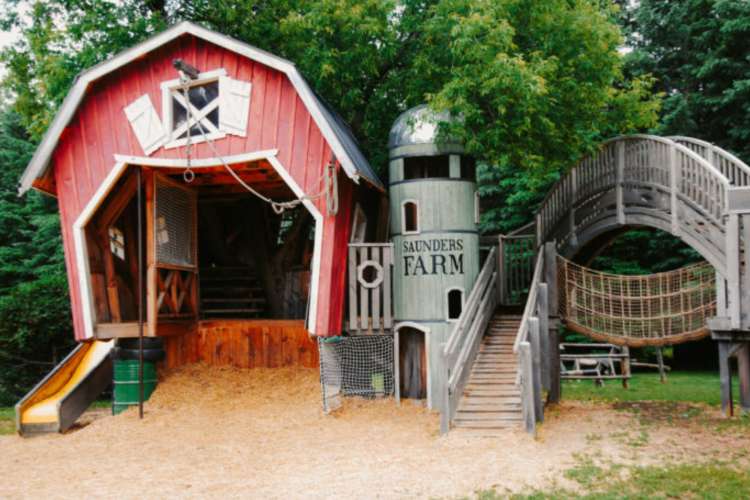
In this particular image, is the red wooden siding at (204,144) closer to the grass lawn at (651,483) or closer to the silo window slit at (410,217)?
the silo window slit at (410,217)

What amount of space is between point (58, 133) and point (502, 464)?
10.3 m

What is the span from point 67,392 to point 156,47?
6788 mm

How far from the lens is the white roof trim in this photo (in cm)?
1384

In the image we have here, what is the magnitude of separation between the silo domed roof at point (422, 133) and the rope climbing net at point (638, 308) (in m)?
3.38

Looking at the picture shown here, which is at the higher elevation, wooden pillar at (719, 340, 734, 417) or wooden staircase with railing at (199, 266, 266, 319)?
wooden staircase with railing at (199, 266, 266, 319)

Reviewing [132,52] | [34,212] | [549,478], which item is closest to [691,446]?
[549,478]

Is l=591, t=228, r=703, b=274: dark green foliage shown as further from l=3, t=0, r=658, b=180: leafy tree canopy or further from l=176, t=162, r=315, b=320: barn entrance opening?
l=176, t=162, r=315, b=320: barn entrance opening

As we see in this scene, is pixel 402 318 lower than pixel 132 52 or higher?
lower

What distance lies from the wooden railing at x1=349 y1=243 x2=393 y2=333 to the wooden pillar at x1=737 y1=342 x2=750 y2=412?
6479 millimetres

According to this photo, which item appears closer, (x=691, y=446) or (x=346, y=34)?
(x=691, y=446)

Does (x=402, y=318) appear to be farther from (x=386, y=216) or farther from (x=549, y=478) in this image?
(x=549, y=478)

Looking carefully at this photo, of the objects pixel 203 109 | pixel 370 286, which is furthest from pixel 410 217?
pixel 203 109

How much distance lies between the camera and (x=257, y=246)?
2056 cm

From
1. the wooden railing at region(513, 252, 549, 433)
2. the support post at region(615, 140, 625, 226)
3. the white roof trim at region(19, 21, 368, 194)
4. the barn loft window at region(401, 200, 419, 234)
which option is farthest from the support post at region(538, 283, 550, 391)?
the white roof trim at region(19, 21, 368, 194)
